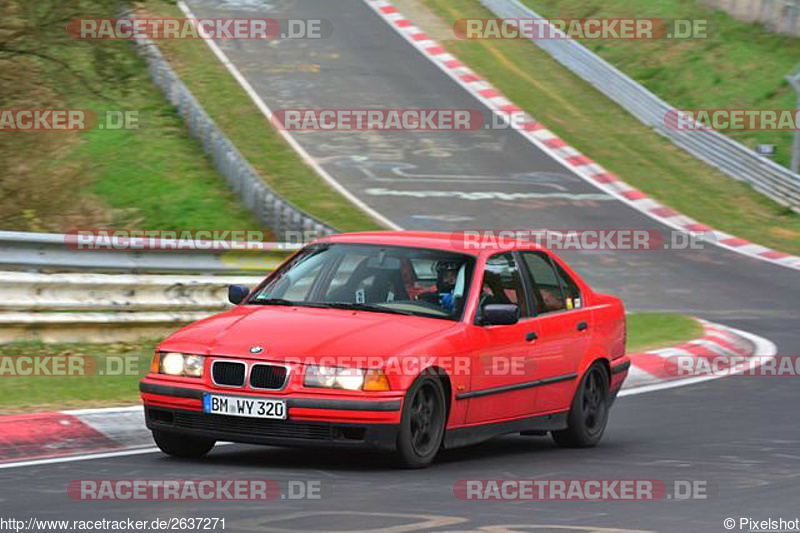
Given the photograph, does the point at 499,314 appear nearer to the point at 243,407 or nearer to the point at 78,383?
the point at 243,407

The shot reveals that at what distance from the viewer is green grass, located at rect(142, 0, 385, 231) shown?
87.0 ft

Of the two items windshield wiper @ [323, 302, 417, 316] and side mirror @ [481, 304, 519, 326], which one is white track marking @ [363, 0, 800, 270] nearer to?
side mirror @ [481, 304, 519, 326]

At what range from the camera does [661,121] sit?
1378 inches

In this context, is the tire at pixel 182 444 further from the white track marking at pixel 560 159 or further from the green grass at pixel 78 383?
the white track marking at pixel 560 159

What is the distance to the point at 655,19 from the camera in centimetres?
4184

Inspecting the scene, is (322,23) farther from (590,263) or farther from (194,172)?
(590,263)

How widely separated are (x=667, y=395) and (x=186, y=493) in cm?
683

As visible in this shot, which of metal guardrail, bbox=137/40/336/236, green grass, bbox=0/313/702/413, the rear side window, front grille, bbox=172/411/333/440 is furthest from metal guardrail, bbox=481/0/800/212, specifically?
front grille, bbox=172/411/333/440

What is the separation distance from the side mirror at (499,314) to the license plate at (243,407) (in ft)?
5.10

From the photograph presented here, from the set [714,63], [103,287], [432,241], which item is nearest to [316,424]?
[432,241]

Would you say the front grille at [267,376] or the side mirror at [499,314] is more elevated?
the side mirror at [499,314]

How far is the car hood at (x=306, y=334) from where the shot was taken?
8492mm

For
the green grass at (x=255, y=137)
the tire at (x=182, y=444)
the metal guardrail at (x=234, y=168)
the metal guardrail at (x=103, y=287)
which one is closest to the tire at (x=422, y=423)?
the tire at (x=182, y=444)

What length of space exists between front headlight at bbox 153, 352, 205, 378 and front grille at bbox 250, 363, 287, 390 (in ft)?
1.08
